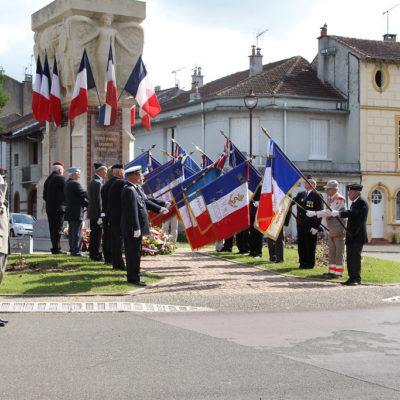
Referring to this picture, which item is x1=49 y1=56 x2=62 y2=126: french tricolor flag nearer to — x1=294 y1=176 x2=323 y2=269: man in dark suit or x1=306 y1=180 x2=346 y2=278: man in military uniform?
x1=294 y1=176 x2=323 y2=269: man in dark suit

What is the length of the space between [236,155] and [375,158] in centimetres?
2274

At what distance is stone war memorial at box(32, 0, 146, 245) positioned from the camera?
16.8m

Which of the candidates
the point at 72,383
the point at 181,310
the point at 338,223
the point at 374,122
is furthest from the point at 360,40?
the point at 72,383

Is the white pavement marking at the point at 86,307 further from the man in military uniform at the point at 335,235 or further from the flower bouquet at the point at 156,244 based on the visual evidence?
the flower bouquet at the point at 156,244

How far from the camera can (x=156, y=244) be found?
55.0 ft

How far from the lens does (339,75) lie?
38.8m

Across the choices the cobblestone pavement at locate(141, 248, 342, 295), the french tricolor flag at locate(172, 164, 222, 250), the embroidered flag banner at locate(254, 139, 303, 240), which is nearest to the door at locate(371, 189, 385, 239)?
the cobblestone pavement at locate(141, 248, 342, 295)

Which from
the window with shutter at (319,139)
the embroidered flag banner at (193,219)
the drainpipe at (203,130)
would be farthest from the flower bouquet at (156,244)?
the window with shutter at (319,139)

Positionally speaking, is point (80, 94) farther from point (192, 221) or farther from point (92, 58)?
point (192, 221)

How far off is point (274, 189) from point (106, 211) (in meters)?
3.35

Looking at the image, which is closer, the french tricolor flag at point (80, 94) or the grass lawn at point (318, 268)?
the grass lawn at point (318, 268)

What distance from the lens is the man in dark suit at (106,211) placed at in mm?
12898

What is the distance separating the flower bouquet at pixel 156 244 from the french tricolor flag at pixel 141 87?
3074 mm

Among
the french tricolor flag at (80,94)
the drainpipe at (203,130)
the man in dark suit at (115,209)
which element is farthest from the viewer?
the drainpipe at (203,130)
